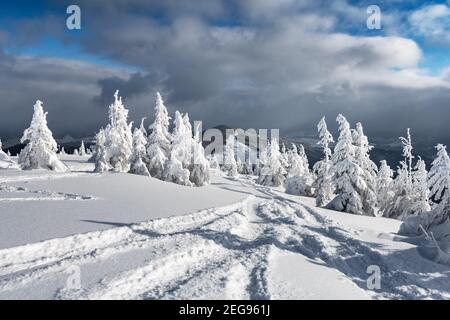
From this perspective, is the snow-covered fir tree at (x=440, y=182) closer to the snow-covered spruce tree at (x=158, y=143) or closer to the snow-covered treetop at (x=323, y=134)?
the snow-covered spruce tree at (x=158, y=143)

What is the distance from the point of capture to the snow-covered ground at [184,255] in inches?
383

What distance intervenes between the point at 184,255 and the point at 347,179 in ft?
91.9

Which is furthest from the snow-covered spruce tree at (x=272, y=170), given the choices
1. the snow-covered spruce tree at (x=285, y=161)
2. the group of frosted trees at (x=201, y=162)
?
the group of frosted trees at (x=201, y=162)

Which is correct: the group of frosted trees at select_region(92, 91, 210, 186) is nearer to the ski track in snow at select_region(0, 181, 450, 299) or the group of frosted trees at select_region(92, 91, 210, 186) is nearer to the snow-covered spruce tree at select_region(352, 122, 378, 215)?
the snow-covered spruce tree at select_region(352, 122, 378, 215)

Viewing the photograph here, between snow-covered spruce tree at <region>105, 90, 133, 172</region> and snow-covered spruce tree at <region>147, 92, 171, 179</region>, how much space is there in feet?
A: 16.2

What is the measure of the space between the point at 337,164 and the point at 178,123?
1803cm

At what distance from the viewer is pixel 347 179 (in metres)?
37.3

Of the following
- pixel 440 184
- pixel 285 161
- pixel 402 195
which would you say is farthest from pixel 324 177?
pixel 285 161

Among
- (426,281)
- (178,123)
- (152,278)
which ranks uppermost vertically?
(178,123)

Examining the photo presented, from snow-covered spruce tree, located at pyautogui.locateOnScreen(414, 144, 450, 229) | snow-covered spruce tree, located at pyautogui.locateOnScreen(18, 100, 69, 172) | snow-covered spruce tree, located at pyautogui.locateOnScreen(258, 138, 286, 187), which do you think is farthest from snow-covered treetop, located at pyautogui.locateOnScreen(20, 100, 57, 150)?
snow-covered spruce tree, located at pyautogui.locateOnScreen(258, 138, 286, 187)

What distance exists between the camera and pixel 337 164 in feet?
125
